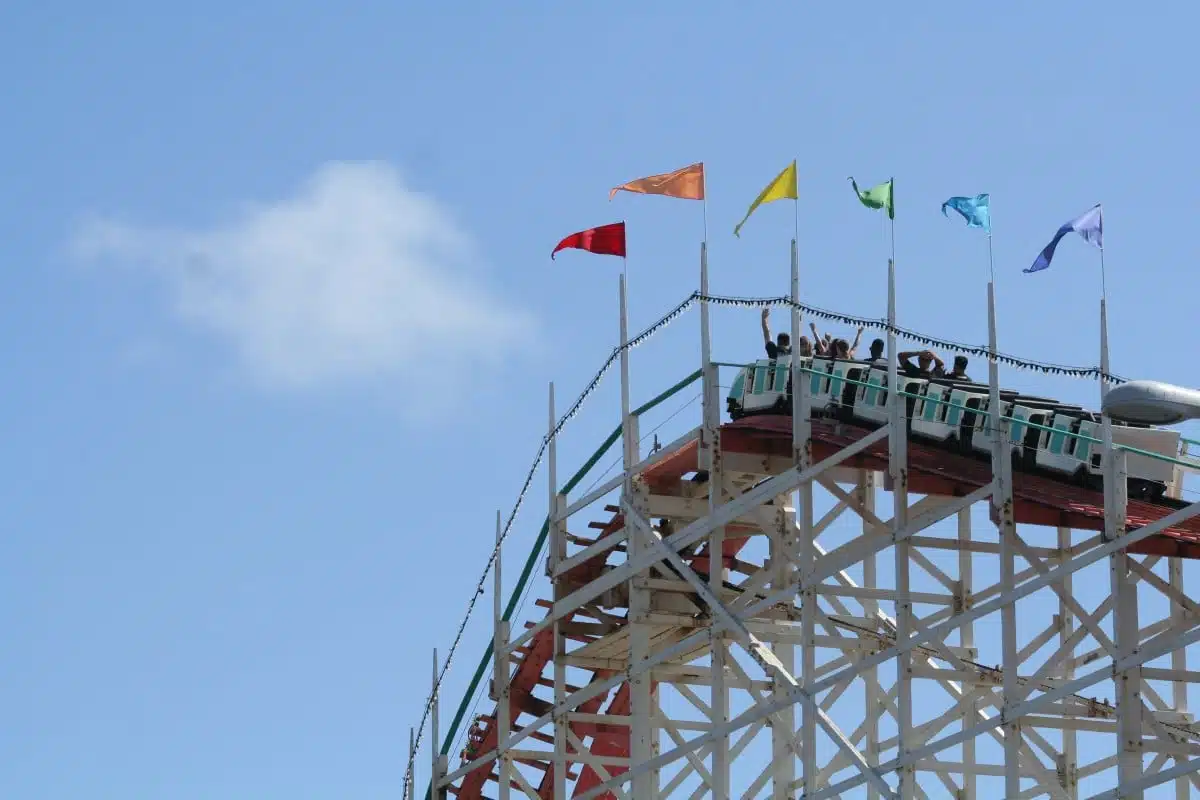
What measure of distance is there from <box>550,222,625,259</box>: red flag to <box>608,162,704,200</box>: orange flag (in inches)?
51.9

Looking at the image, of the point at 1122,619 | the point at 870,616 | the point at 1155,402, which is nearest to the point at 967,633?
the point at 870,616

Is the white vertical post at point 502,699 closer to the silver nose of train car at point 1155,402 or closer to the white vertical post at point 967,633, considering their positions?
the white vertical post at point 967,633

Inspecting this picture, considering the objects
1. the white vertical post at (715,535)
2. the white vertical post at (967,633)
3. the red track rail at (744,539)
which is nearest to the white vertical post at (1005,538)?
the red track rail at (744,539)

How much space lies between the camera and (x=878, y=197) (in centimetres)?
4491

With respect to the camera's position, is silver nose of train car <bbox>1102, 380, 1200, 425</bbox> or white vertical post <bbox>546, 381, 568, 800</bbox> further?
white vertical post <bbox>546, 381, 568, 800</bbox>

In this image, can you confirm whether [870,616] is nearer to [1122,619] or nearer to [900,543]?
[900,543]

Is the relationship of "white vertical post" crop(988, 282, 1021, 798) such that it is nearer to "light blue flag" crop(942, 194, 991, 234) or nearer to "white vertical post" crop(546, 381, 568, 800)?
"light blue flag" crop(942, 194, 991, 234)

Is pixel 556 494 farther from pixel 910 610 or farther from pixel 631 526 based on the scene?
pixel 910 610

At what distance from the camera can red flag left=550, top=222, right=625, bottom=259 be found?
49125 millimetres

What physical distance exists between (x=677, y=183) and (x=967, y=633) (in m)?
8.63

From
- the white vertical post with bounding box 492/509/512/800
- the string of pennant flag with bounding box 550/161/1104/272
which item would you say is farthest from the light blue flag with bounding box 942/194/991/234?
the white vertical post with bounding box 492/509/512/800

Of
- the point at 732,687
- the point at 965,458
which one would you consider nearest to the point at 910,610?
the point at 965,458

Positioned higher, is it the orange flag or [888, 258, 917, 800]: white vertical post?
the orange flag

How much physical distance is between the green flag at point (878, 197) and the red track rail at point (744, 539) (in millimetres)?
3367
